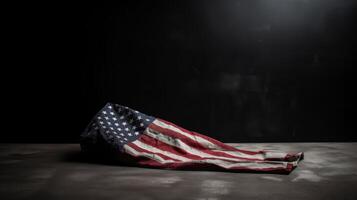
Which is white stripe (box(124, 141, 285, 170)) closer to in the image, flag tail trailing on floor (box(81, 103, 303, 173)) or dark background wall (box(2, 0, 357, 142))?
flag tail trailing on floor (box(81, 103, 303, 173))

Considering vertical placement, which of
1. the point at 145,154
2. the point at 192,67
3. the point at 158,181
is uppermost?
the point at 192,67

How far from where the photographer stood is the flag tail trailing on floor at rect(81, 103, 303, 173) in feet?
8.09

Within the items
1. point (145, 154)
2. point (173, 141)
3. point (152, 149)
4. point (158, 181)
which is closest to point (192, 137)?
point (173, 141)

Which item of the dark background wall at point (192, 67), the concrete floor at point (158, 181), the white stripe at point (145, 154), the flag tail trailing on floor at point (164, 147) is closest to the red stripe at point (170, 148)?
the flag tail trailing on floor at point (164, 147)

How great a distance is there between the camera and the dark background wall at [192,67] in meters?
3.47

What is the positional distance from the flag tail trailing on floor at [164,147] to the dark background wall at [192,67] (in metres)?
0.61

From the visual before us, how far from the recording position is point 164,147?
2.83 metres

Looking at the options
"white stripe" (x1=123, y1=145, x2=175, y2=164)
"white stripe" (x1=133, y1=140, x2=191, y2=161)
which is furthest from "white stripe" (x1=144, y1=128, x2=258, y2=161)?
"white stripe" (x1=123, y1=145, x2=175, y2=164)

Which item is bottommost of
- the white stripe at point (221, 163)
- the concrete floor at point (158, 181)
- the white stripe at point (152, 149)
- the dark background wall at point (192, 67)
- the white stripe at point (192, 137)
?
the concrete floor at point (158, 181)

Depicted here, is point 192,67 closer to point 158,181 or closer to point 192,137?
point 192,137

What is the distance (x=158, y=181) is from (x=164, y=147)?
0.68 meters

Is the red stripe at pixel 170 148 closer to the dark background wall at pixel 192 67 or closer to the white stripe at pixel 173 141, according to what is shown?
the white stripe at pixel 173 141

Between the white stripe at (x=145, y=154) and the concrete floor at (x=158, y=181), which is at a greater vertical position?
the white stripe at (x=145, y=154)

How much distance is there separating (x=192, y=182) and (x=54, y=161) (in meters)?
1.10
